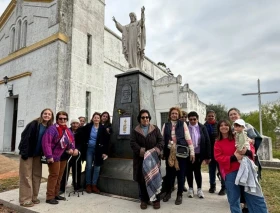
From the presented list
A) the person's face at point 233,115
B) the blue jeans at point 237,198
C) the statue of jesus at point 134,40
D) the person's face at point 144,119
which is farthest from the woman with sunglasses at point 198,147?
the statue of jesus at point 134,40

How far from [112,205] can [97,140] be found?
4.63 ft

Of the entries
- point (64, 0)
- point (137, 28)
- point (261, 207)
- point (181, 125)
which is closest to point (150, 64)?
point (64, 0)

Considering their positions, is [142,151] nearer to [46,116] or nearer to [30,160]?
[46,116]

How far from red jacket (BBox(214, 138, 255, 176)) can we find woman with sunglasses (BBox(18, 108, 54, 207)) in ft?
10.3

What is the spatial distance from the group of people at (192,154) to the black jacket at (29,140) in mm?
1824

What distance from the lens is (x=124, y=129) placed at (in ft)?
17.5

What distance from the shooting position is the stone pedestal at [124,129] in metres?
4.53

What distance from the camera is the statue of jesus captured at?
6.19 metres

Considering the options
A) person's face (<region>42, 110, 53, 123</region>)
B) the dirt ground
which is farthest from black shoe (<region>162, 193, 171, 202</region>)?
the dirt ground

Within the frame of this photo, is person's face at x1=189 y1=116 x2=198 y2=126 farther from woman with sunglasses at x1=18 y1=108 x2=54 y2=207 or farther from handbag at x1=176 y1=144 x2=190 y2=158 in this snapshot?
woman with sunglasses at x1=18 y1=108 x2=54 y2=207

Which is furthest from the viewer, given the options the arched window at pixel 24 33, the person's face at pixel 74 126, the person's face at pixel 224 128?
A: the arched window at pixel 24 33

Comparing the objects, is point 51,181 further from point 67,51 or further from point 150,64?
point 150,64

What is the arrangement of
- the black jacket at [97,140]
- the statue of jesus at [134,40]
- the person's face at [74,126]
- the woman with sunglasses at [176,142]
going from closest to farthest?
the woman with sunglasses at [176,142] → the black jacket at [97,140] → the person's face at [74,126] → the statue of jesus at [134,40]

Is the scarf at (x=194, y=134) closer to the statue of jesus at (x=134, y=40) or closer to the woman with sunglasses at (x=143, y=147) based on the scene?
the woman with sunglasses at (x=143, y=147)
